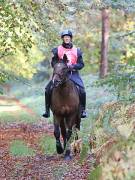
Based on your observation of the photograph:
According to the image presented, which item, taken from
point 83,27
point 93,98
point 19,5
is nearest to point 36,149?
point 19,5

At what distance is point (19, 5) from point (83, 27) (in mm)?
26673

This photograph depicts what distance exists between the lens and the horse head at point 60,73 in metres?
11.6

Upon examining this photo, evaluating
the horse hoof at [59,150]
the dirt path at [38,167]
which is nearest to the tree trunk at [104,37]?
the dirt path at [38,167]

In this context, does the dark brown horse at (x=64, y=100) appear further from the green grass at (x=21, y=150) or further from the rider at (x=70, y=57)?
the green grass at (x=21, y=150)

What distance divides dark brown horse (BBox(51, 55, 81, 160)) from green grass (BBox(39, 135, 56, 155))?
1071 millimetres

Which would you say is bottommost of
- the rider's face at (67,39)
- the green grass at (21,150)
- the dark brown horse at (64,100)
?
the green grass at (21,150)

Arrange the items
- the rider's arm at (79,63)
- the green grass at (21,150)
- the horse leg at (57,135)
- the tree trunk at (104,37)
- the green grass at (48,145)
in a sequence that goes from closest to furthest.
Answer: the rider's arm at (79,63), the horse leg at (57,135), the green grass at (21,150), the green grass at (48,145), the tree trunk at (104,37)

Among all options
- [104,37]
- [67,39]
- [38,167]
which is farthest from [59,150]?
[104,37]

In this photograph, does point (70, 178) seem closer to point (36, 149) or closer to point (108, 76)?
point (108, 76)

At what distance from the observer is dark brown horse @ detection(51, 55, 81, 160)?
11730 millimetres

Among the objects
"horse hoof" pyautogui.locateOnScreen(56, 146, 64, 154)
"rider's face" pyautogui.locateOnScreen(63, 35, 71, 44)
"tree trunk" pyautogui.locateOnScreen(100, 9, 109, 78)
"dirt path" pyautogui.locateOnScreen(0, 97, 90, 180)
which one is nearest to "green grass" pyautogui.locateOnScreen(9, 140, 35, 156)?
"dirt path" pyautogui.locateOnScreen(0, 97, 90, 180)

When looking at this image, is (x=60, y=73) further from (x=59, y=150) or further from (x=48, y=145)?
(x=48, y=145)

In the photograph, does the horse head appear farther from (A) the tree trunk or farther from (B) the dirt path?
(A) the tree trunk

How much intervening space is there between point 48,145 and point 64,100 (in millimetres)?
3287
